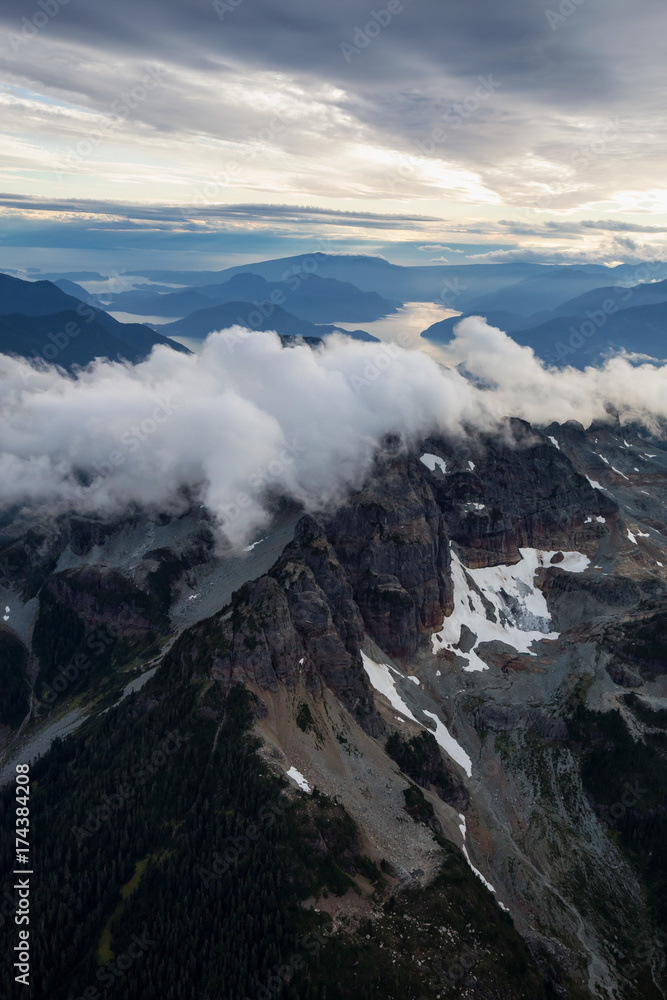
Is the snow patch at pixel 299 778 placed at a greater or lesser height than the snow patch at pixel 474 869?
greater

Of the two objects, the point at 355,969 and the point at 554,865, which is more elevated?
the point at 355,969

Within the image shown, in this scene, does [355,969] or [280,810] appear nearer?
[355,969]

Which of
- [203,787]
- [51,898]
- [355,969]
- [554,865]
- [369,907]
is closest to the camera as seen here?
[355,969]

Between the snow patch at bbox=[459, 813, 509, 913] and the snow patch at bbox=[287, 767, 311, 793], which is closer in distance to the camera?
the snow patch at bbox=[459, 813, 509, 913]

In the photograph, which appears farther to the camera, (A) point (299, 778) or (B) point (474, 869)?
(B) point (474, 869)

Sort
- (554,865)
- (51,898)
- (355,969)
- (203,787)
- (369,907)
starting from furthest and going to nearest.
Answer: (554,865) < (203,787) < (51,898) < (369,907) < (355,969)

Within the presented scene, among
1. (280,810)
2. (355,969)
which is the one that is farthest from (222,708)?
(355,969)

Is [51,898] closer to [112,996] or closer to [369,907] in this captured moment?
[112,996]

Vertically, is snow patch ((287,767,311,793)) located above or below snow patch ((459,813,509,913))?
above

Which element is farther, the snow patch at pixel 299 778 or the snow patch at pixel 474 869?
the snow patch at pixel 299 778

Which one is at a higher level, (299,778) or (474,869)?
(299,778)

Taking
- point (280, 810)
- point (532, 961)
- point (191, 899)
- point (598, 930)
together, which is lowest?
point (598, 930)
